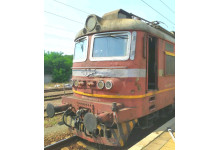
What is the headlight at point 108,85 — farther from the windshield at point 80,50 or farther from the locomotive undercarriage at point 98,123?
the windshield at point 80,50

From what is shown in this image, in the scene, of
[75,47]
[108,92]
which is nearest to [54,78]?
[75,47]

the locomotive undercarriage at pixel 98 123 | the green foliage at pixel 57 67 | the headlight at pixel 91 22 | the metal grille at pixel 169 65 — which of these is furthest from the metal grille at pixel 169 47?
the green foliage at pixel 57 67

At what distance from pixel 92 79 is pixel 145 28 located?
1.75 m

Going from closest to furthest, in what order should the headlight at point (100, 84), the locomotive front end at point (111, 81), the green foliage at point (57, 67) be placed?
the locomotive front end at point (111, 81) → the headlight at point (100, 84) → the green foliage at point (57, 67)

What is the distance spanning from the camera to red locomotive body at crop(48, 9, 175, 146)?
12.3 feet

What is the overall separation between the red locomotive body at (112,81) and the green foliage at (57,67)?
70.9 ft

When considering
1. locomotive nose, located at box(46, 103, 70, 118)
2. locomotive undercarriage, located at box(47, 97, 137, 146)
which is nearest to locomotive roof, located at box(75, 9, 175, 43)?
locomotive undercarriage, located at box(47, 97, 137, 146)

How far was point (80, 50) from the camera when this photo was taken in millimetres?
4852

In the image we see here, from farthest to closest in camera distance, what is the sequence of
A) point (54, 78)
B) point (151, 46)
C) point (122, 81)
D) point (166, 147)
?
point (54, 78) → point (151, 46) → point (122, 81) → point (166, 147)

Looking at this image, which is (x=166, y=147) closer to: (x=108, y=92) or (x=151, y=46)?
(x=108, y=92)

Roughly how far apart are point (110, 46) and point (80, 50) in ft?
3.84

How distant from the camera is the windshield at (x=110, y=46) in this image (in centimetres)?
392

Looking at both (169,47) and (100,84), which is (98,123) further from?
(169,47)
